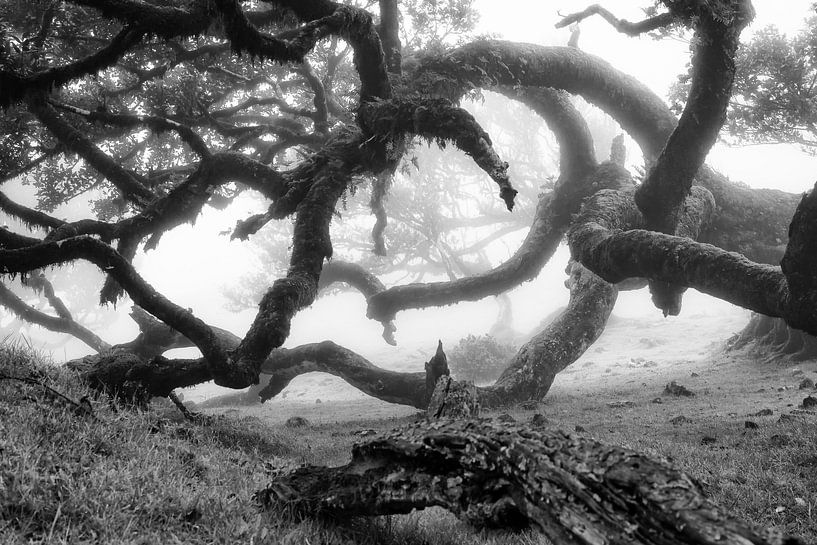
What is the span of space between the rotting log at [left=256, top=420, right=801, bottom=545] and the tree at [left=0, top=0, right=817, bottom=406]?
110 inches

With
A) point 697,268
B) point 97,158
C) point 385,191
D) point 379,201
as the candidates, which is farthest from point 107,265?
point 697,268

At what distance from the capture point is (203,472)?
3.32 meters

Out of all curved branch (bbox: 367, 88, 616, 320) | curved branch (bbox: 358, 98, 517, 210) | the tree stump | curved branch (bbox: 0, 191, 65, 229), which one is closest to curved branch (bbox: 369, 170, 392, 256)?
curved branch (bbox: 358, 98, 517, 210)

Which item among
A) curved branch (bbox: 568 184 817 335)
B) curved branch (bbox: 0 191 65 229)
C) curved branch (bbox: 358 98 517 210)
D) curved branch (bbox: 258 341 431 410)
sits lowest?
curved branch (bbox: 258 341 431 410)

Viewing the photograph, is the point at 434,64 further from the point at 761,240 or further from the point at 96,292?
the point at 96,292

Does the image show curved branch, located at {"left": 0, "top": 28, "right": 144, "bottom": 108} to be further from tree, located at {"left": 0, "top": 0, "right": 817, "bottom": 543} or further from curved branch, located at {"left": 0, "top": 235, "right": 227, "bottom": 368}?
curved branch, located at {"left": 0, "top": 235, "right": 227, "bottom": 368}

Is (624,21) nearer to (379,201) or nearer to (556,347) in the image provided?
(556,347)

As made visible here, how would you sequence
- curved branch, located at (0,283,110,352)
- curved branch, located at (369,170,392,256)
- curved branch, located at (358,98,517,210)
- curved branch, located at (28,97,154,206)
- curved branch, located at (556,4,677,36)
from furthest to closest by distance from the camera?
curved branch, located at (0,283,110,352) → curved branch, located at (369,170,392,256) → curved branch, located at (28,97,154,206) → curved branch, located at (556,4,677,36) → curved branch, located at (358,98,517,210)

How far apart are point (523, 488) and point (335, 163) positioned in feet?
19.0

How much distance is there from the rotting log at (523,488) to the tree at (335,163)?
2.81 m

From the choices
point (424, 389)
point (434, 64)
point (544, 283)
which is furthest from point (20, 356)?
point (544, 283)

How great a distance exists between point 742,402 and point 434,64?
8513 mm

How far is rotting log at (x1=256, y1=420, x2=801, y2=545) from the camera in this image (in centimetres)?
153

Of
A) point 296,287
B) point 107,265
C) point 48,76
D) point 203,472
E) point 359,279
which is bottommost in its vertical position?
point 203,472
